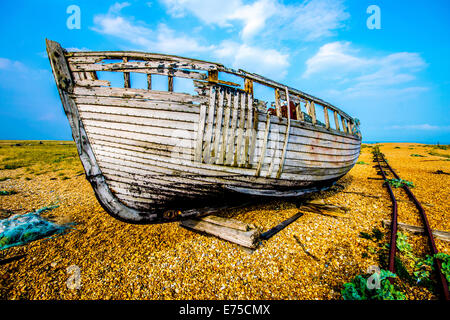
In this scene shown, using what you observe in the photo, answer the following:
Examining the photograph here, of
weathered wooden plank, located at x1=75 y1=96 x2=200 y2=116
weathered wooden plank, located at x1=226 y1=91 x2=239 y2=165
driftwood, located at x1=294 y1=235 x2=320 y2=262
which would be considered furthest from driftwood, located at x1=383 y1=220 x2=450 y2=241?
weathered wooden plank, located at x1=75 y1=96 x2=200 y2=116

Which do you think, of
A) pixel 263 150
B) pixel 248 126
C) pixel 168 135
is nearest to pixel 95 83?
pixel 168 135

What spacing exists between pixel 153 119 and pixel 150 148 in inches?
24.3

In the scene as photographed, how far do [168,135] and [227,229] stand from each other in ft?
8.30

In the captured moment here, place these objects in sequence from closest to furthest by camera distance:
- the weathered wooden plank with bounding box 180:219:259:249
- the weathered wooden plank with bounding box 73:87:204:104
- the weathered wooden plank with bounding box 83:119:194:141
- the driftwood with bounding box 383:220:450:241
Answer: the weathered wooden plank with bounding box 73:87:204:104
the weathered wooden plank with bounding box 83:119:194:141
the weathered wooden plank with bounding box 180:219:259:249
the driftwood with bounding box 383:220:450:241

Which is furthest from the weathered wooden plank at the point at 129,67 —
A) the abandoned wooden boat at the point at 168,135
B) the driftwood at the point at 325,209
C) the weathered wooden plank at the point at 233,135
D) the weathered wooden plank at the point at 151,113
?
the driftwood at the point at 325,209

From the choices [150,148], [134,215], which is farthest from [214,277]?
[150,148]

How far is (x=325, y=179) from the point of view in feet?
18.7

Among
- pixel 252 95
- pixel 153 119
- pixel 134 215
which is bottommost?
pixel 134 215

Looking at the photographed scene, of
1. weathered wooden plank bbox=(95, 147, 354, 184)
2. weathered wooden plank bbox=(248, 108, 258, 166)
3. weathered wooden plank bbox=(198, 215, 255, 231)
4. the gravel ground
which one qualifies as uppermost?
weathered wooden plank bbox=(248, 108, 258, 166)

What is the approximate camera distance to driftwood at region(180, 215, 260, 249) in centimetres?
373

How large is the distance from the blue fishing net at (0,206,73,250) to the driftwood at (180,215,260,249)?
3.47m

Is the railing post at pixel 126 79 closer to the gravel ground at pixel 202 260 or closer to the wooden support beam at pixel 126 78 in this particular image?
the wooden support beam at pixel 126 78

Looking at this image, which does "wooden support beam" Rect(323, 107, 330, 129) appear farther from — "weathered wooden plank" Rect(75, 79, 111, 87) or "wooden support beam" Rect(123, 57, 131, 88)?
"weathered wooden plank" Rect(75, 79, 111, 87)
